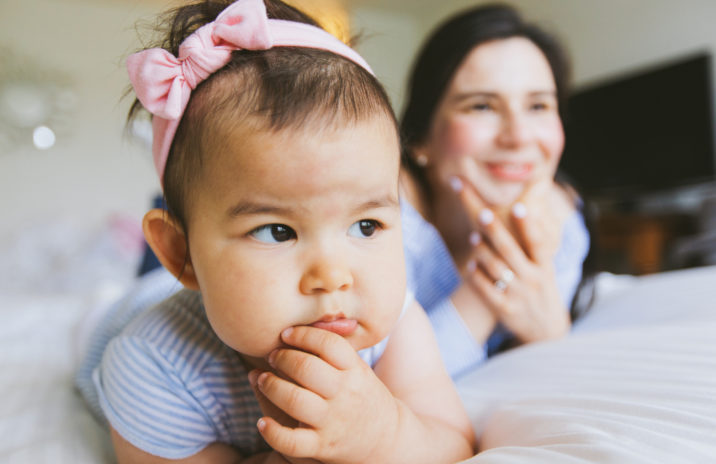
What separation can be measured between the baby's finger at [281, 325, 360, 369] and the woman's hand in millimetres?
628

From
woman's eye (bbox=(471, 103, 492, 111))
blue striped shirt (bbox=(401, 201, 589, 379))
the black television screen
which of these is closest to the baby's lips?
blue striped shirt (bbox=(401, 201, 589, 379))

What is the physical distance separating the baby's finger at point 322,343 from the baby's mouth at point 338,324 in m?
0.01

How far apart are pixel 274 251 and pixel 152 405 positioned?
24 centimetres

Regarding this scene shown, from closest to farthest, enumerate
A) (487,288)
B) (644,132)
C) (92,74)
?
(487,288), (644,132), (92,74)

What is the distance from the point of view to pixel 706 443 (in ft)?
1.32

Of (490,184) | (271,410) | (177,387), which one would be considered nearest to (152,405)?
(177,387)

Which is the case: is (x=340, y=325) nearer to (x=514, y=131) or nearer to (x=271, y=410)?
(x=271, y=410)

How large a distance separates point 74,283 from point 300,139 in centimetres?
343

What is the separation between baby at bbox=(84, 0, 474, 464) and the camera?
485 millimetres

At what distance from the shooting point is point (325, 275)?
0.48m

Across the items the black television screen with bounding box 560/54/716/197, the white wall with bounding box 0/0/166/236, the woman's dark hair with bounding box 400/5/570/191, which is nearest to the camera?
the woman's dark hair with bounding box 400/5/570/191

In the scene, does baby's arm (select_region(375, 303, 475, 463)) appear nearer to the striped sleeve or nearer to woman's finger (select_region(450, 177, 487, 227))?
the striped sleeve

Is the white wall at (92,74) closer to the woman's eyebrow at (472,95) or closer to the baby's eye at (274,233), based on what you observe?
the woman's eyebrow at (472,95)

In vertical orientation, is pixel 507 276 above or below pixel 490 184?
below
